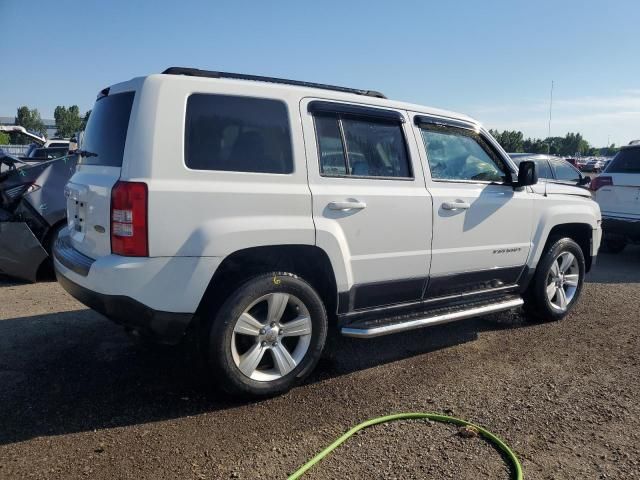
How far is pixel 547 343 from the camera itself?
15.4 feet

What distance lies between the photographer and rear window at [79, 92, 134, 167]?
325cm

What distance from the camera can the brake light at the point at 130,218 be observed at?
2.96 metres

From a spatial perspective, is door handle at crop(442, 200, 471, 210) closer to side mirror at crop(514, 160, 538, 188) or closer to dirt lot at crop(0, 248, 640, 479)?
side mirror at crop(514, 160, 538, 188)

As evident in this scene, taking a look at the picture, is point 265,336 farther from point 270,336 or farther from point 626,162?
point 626,162

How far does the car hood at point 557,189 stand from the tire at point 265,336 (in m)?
2.67

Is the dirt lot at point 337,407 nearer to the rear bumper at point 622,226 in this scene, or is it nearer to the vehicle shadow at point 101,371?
the vehicle shadow at point 101,371

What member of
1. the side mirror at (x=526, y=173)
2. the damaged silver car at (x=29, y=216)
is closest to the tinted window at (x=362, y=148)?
the side mirror at (x=526, y=173)

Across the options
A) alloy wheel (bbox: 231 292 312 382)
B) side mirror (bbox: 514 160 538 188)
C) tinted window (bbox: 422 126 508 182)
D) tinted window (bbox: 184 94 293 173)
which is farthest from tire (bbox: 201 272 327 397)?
side mirror (bbox: 514 160 538 188)

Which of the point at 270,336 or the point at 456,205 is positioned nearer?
the point at 270,336

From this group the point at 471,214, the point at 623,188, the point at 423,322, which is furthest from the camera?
the point at 623,188

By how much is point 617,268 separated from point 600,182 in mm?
1571

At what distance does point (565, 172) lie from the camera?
34.6ft

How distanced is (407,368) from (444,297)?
28.2 inches

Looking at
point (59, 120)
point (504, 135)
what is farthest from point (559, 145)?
point (59, 120)
